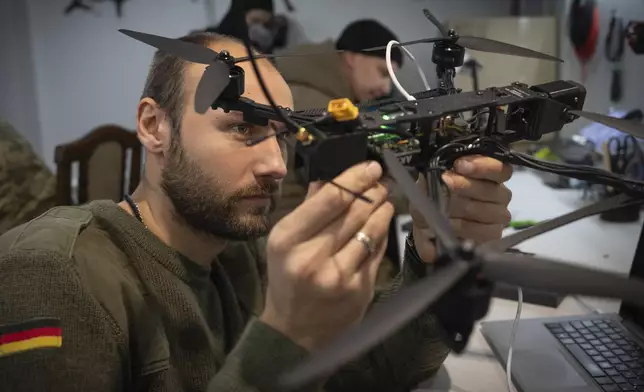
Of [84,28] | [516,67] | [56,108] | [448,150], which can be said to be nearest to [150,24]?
[84,28]

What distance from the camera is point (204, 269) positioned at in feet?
3.33

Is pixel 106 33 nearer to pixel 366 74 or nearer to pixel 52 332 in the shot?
pixel 366 74

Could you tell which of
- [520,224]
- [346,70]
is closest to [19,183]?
[346,70]

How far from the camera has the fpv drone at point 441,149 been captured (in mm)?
457

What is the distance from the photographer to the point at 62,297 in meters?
0.72

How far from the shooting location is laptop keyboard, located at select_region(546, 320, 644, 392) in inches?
34.9

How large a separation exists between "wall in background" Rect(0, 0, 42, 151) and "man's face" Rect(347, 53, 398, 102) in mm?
1682

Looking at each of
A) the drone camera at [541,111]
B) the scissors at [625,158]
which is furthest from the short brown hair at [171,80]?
the scissors at [625,158]

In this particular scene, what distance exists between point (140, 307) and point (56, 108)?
2592 millimetres

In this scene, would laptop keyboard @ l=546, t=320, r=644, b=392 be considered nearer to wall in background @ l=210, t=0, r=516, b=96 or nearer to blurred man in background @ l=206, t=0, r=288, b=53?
blurred man in background @ l=206, t=0, r=288, b=53

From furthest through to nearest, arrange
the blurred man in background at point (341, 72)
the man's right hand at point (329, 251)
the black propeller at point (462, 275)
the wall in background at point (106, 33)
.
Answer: the wall in background at point (106, 33), the blurred man in background at point (341, 72), the man's right hand at point (329, 251), the black propeller at point (462, 275)

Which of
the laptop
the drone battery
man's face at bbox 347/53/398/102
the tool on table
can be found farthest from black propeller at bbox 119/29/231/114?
man's face at bbox 347/53/398/102

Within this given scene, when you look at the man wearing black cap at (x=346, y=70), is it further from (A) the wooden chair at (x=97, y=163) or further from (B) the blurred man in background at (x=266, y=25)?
(A) the wooden chair at (x=97, y=163)

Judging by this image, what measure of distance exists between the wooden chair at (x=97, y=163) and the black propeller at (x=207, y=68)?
1.38 meters
